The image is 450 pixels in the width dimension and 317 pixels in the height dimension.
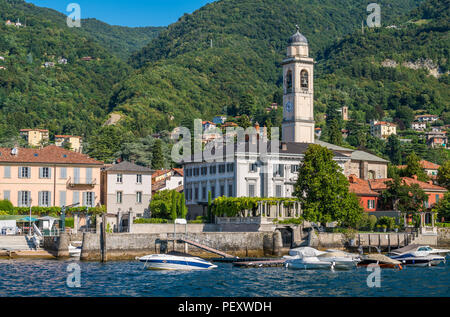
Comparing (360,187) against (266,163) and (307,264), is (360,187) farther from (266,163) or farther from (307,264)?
(307,264)

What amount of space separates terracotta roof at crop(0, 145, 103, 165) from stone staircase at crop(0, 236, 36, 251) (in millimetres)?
14002

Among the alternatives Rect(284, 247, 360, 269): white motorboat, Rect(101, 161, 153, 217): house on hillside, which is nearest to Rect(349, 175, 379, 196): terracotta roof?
Rect(101, 161, 153, 217): house on hillside

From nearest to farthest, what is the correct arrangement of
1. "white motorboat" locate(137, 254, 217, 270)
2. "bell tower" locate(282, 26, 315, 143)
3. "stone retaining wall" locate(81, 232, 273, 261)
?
"white motorboat" locate(137, 254, 217, 270)
"stone retaining wall" locate(81, 232, 273, 261)
"bell tower" locate(282, 26, 315, 143)

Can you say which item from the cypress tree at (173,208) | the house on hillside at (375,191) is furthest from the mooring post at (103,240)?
the house on hillside at (375,191)

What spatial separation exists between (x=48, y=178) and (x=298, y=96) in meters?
36.2

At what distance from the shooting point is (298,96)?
99.2 metres

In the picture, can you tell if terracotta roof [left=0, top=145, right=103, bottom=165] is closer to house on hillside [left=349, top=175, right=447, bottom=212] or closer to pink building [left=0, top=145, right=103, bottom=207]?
pink building [left=0, top=145, right=103, bottom=207]

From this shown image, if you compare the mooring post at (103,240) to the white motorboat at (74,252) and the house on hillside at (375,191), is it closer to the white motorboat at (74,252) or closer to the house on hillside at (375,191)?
the white motorboat at (74,252)

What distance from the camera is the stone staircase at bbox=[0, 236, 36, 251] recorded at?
6362 centimetres

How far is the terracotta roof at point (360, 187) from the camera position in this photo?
89.0 meters

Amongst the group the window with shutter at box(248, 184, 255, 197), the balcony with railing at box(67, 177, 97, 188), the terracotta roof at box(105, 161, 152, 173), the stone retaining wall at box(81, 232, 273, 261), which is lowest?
the stone retaining wall at box(81, 232, 273, 261)

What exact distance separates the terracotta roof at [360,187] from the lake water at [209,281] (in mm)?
30186
